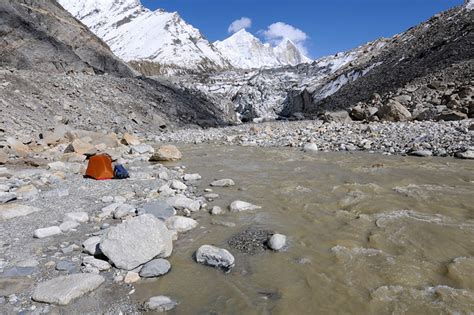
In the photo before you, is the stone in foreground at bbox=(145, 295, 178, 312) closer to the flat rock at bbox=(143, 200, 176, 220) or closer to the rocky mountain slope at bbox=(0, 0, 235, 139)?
the flat rock at bbox=(143, 200, 176, 220)

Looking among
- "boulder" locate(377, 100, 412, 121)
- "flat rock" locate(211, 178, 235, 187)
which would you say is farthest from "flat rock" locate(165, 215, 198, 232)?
"boulder" locate(377, 100, 412, 121)

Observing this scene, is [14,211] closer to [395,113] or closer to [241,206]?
[241,206]

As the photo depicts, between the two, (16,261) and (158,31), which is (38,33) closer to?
(16,261)

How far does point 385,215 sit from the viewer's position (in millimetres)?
5867

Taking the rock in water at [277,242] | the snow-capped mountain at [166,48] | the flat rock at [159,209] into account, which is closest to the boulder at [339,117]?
the flat rock at [159,209]

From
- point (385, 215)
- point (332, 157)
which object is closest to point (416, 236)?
point (385, 215)

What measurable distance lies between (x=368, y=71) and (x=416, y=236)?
3772 cm

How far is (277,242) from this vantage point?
15.7 feet

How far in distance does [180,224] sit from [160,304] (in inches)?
82.1

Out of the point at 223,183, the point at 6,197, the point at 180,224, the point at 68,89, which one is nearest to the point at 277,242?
the point at 180,224

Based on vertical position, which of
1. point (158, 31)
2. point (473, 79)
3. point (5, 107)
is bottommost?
point (5, 107)

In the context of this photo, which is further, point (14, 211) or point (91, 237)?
point (14, 211)

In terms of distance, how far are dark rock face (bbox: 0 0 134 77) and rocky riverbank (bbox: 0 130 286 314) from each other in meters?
27.6

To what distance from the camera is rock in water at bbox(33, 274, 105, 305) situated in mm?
3479
